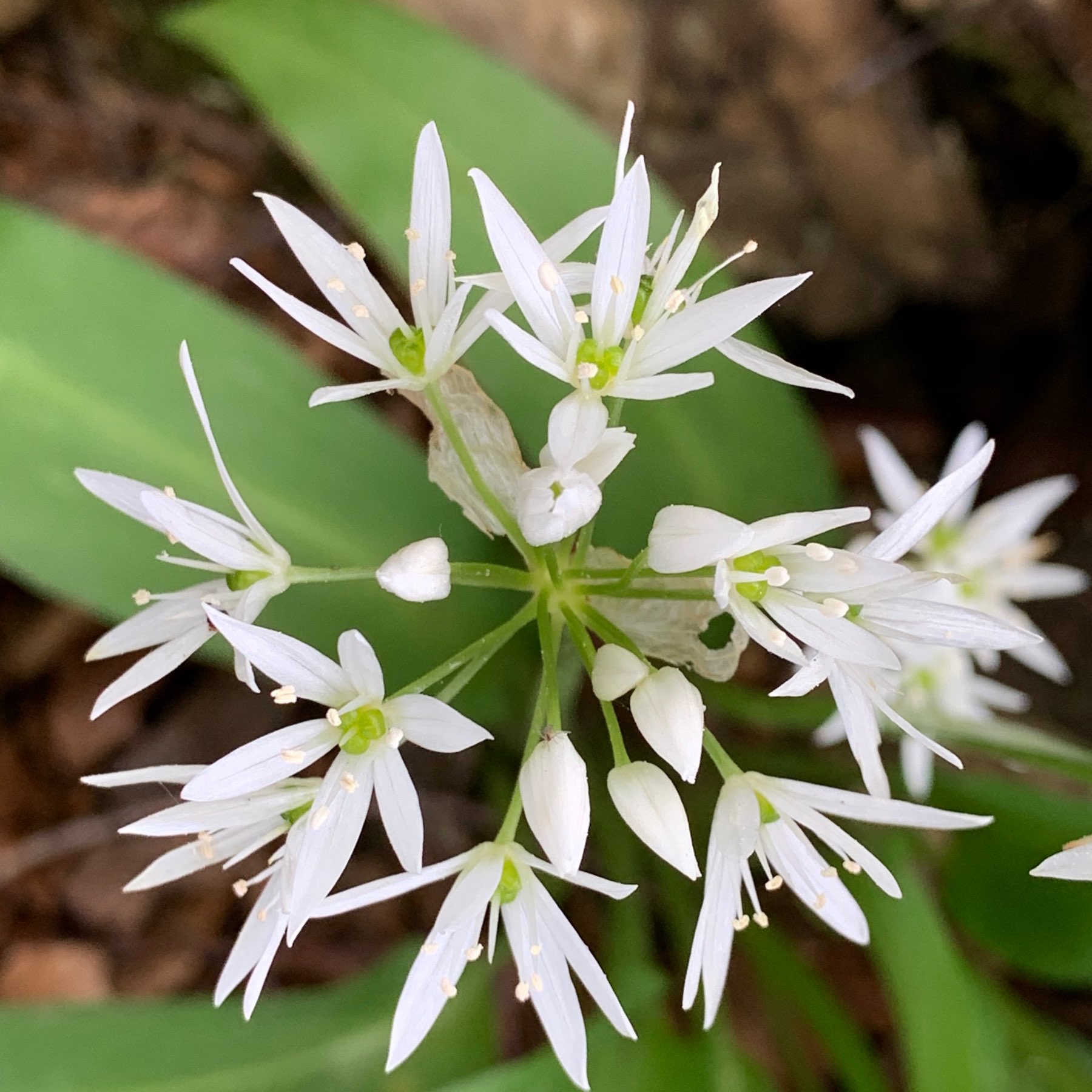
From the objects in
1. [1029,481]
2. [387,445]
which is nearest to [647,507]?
[387,445]

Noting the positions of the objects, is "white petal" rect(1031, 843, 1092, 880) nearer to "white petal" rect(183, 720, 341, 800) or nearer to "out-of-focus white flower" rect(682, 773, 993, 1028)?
"out-of-focus white flower" rect(682, 773, 993, 1028)

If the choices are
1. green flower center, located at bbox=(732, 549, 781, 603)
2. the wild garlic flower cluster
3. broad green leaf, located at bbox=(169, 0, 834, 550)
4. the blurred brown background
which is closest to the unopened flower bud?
the wild garlic flower cluster

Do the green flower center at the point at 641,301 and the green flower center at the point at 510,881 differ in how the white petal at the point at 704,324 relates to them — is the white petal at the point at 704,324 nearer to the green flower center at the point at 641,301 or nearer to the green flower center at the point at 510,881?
the green flower center at the point at 641,301

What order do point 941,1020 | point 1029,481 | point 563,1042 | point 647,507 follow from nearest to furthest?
point 563,1042 < point 941,1020 < point 647,507 < point 1029,481

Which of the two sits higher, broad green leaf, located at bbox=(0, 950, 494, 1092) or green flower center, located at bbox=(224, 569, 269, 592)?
green flower center, located at bbox=(224, 569, 269, 592)

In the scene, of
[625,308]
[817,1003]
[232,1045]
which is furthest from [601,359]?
[817,1003]

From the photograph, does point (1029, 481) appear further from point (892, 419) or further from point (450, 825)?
point (450, 825)
